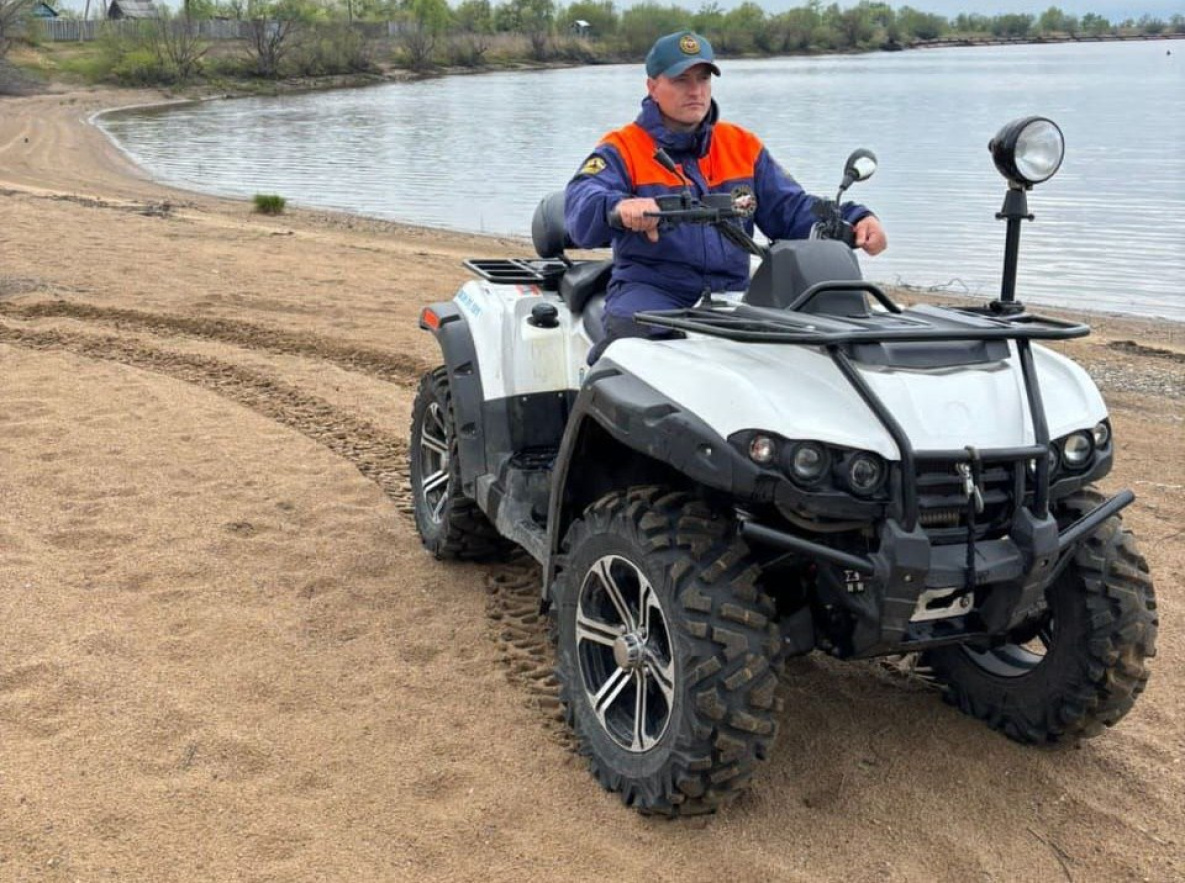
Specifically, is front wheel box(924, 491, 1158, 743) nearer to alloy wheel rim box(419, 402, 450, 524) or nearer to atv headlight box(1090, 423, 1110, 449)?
atv headlight box(1090, 423, 1110, 449)

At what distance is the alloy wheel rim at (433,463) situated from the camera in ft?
16.1

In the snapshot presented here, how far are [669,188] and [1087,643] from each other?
1816 millimetres

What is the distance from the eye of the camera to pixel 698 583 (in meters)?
2.88

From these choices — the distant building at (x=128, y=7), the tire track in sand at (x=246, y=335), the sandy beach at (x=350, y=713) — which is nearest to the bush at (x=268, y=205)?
the tire track in sand at (x=246, y=335)

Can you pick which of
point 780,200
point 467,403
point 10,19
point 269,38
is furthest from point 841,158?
point 10,19

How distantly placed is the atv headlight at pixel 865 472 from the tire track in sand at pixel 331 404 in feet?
4.23

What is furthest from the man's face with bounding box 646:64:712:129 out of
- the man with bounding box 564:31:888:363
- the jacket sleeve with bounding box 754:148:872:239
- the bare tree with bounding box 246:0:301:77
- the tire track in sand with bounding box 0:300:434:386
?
the bare tree with bounding box 246:0:301:77

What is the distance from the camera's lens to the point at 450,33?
83062 millimetres

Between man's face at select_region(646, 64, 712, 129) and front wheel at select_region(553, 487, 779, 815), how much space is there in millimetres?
1332

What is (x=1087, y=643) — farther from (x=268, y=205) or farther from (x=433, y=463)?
Answer: (x=268, y=205)

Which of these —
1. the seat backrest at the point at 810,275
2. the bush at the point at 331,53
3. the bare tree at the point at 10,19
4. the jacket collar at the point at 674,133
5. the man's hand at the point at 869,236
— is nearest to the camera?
the seat backrest at the point at 810,275

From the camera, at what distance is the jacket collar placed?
12.7 ft

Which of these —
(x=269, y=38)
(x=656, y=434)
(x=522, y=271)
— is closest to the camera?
(x=656, y=434)

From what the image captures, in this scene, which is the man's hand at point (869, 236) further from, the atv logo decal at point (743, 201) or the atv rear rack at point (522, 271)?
the atv rear rack at point (522, 271)
